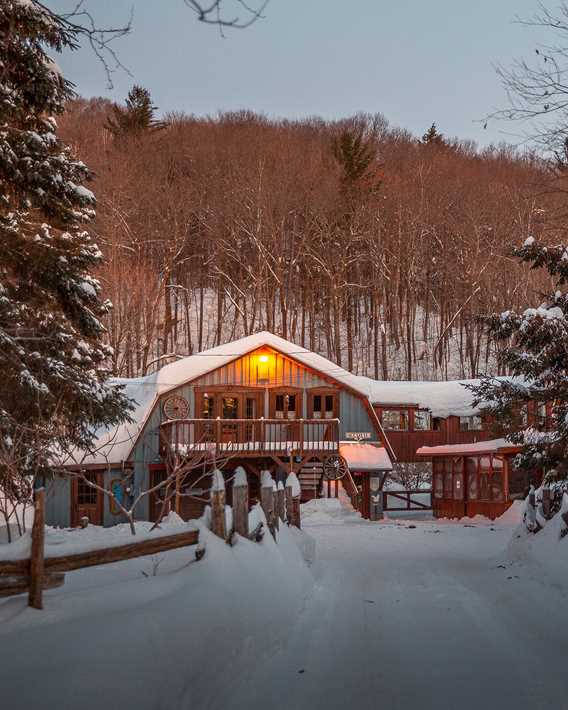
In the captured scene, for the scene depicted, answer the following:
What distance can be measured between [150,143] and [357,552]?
37.1 metres

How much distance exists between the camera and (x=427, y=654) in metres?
6.86

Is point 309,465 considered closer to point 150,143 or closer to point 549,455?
point 549,455

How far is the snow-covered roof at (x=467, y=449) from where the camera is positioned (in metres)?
28.8

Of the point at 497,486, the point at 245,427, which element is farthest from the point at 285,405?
the point at 497,486

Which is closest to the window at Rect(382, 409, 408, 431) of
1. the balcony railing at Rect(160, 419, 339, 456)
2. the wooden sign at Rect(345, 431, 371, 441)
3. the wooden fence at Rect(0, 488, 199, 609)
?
the wooden sign at Rect(345, 431, 371, 441)

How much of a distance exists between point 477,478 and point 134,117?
3213cm

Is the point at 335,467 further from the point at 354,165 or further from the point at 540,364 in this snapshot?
the point at 354,165

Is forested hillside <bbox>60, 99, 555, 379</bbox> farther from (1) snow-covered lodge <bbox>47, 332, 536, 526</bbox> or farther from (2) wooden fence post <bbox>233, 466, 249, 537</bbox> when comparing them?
(2) wooden fence post <bbox>233, 466, 249, 537</bbox>

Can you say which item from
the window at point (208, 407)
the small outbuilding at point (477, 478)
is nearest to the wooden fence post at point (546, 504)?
the small outbuilding at point (477, 478)

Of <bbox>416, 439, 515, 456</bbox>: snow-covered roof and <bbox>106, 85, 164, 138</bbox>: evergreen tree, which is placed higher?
<bbox>106, 85, 164, 138</bbox>: evergreen tree

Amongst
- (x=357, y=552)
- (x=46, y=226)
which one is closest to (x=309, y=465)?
(x=357, y=552)

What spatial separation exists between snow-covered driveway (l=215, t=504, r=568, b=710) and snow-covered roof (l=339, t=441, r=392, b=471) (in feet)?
53.7

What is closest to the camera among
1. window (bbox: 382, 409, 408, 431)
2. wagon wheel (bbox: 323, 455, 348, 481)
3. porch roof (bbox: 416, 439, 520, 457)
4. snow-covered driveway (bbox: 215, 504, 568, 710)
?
snow-covered driveway (bbox: 215, 504, 568, 710)

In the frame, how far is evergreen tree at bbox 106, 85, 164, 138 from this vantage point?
4847 cm
